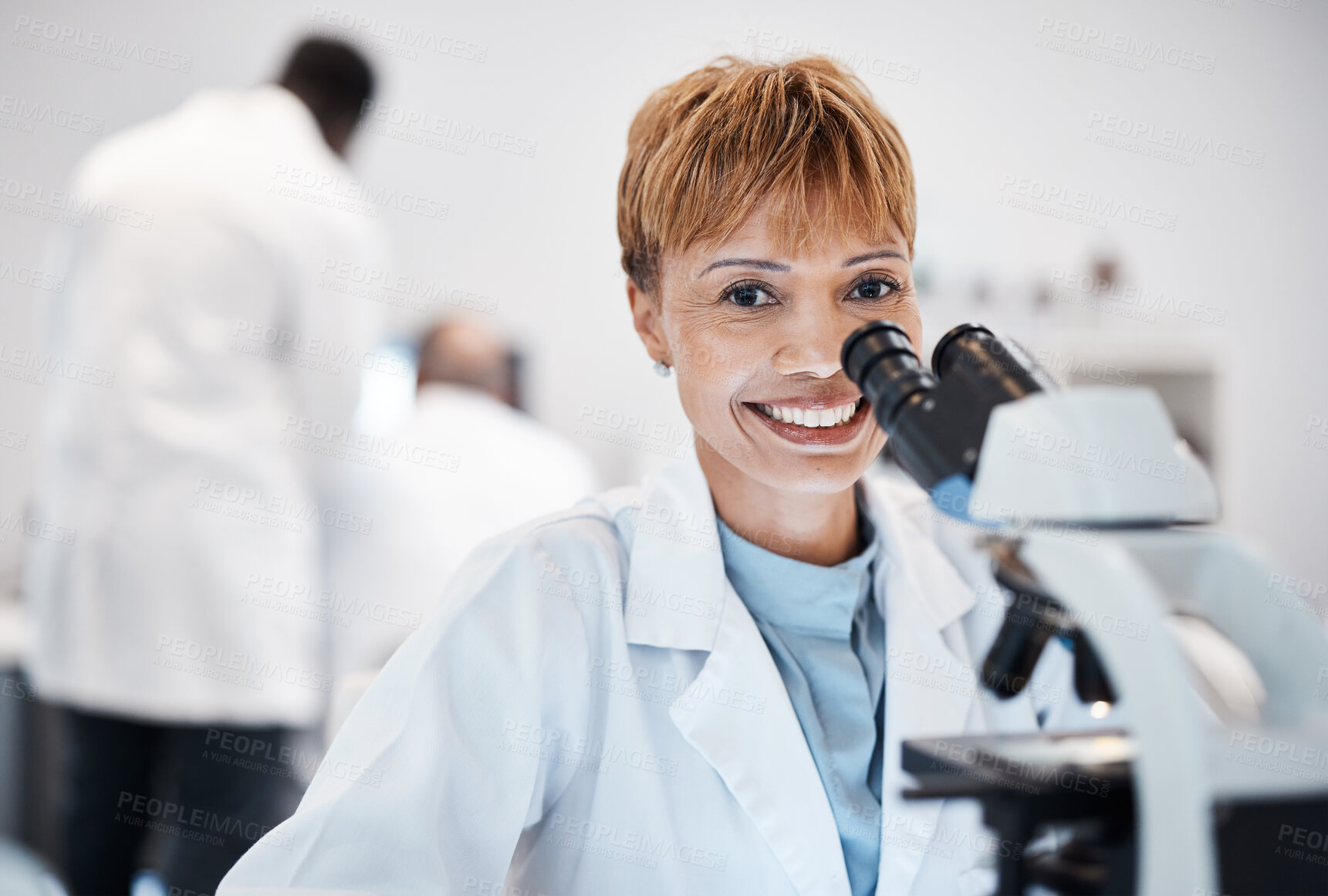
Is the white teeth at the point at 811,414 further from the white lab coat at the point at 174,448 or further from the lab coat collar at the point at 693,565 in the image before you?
the white lab coat at the point at 174,448

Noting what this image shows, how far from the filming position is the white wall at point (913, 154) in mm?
2604

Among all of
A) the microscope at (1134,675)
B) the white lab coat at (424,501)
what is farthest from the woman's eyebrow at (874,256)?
the white lab coat at (424,501)

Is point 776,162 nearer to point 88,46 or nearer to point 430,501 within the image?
point 430,501

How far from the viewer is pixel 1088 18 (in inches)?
102

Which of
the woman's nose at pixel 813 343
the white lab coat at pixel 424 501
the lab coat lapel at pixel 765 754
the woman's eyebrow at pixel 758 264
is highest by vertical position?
the woman's eyebrow at pixel 758 264

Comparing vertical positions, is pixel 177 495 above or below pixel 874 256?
below

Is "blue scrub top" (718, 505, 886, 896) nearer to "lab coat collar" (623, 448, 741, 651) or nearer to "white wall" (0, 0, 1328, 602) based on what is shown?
"lab coat collar" (623, 448, 741, 651)

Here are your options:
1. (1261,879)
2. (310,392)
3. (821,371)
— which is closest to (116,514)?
(310,392)

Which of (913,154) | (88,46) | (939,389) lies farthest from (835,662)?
(88,46)

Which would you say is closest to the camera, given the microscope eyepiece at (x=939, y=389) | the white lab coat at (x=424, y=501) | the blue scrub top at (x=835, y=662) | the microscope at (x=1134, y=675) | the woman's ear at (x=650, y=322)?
the microscope at (x=1134, y=675)

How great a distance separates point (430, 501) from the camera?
2.27 meters

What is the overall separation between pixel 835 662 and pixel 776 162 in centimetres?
48

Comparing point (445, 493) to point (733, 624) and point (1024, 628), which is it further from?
point (1024, 628)

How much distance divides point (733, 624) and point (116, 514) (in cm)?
120
